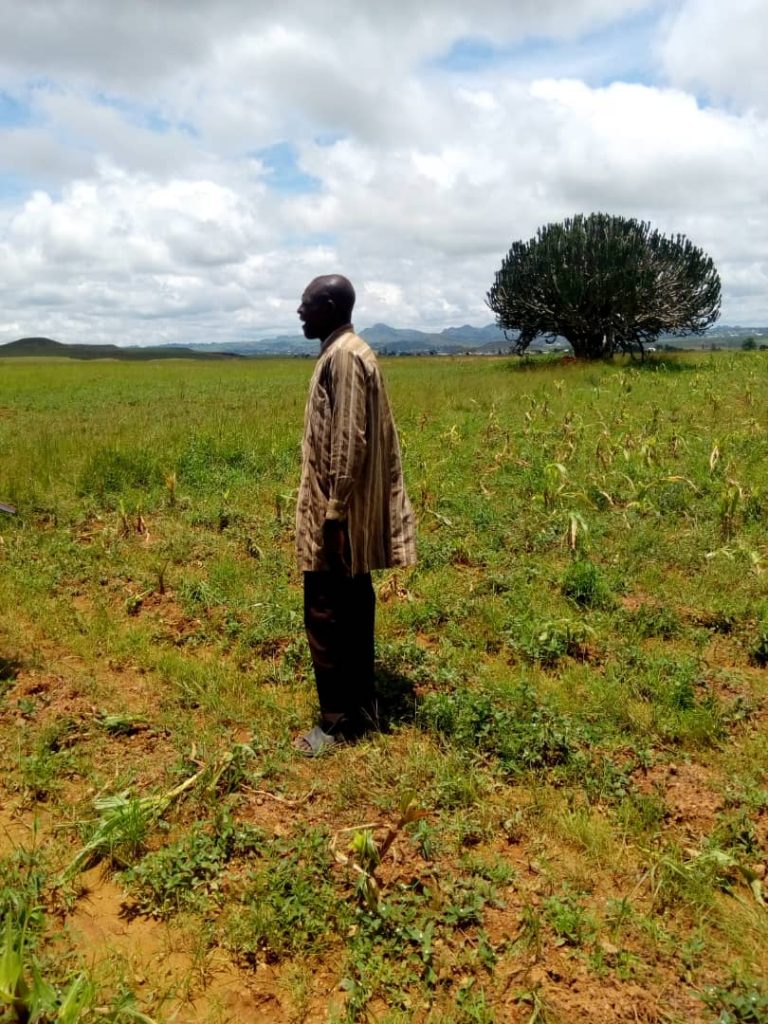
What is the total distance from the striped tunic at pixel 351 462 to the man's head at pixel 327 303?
59 mm

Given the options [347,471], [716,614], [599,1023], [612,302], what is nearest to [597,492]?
[716,614]

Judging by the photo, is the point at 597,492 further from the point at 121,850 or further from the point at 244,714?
the point at 121,850

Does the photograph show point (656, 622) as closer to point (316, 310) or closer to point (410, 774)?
point (410, 774)

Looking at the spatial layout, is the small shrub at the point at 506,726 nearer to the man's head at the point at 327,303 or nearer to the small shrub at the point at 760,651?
the small shrub at the point at 760,651

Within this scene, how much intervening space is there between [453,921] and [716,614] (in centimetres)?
323

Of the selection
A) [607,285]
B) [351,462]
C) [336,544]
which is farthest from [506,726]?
[607,285]

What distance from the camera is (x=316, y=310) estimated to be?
3418mm

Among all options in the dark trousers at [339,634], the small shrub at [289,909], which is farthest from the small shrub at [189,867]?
the dark trousers at [339,634]

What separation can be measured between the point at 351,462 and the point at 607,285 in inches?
1021

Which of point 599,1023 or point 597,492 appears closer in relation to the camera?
point 599,1023

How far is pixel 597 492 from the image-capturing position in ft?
24.7

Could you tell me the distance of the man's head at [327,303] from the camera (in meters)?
3.41

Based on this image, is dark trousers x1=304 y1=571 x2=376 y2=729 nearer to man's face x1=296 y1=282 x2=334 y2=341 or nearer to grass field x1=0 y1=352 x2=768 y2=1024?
grass field x1=0 y1=352 x2=768 y2=1024

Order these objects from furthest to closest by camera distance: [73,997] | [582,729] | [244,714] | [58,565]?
[58,565], [244,714], [582,729], [73,997]
